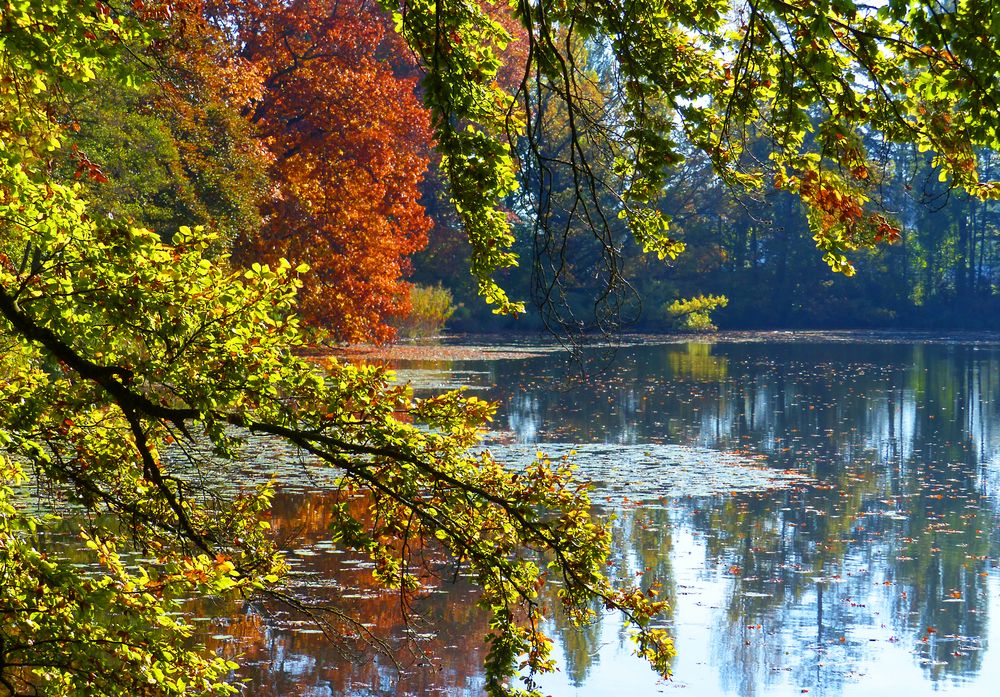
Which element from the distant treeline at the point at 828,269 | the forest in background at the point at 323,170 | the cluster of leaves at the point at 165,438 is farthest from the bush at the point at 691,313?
the cluster of leaves at the point at 165,438

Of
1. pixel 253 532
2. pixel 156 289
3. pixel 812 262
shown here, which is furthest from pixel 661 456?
pixel 812 262

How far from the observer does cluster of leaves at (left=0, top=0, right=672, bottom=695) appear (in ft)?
14.8

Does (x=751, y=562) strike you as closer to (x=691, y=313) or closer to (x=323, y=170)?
(x=323, y=170)

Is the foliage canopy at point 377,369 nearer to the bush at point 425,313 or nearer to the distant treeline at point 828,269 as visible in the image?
the bush at point 425,313

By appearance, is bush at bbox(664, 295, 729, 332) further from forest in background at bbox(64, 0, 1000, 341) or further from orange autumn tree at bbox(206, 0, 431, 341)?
orange autumn tree at bbox(206, 0, 431, 341)

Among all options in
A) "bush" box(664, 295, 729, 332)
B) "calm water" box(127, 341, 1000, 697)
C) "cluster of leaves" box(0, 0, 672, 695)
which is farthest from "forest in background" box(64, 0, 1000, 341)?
"bush" box(664, 295, 729, 332)

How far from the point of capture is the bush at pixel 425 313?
4109 centimetres

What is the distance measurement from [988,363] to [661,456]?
2145cm

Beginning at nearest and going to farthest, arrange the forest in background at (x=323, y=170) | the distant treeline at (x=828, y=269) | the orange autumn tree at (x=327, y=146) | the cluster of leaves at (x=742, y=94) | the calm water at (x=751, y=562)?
the cluster of leaves at (x=742, y=94) < the calm water at (x=751, y=562) < the forest in background at (x=323, y=170) < the orange autumn tree at (x=327, y=146) < the distant treeline at (x=828, y=269)

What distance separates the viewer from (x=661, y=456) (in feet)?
57.8

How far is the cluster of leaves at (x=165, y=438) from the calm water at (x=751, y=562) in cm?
92

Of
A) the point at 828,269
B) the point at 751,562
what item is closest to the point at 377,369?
the point at 751,562

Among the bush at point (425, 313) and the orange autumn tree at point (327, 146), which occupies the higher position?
the orange autumn tree at point (327, 146)

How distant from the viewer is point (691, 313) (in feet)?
173
